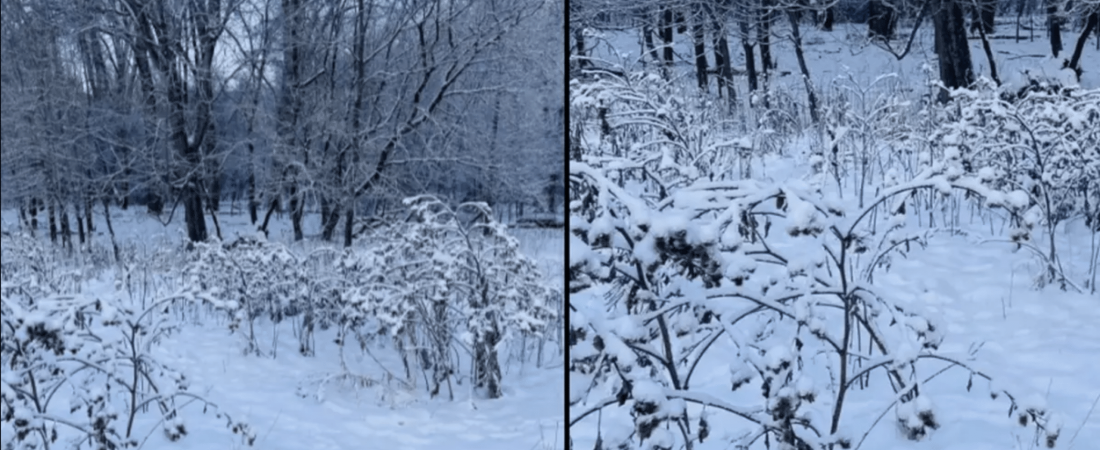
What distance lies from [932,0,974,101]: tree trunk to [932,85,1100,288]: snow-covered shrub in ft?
0.16

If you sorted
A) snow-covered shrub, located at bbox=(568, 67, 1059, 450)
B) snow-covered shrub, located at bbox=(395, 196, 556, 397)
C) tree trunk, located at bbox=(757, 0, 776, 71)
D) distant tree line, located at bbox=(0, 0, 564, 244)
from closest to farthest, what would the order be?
snow-covered shrub, located at bbox=(568, 67, 1059, 450) < tree trunk, located at bbox=(757, 0, 776, 71) < distant tree line, located at bbox=(0, 0, 564, 244) < snow-covered shrub, located at bbox=(395, 196, 556, 397)

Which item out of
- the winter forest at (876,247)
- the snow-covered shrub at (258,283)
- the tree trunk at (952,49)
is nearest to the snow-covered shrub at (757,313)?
the winter forest at (876,247)

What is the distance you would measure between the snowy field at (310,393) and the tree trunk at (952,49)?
3.38 ft

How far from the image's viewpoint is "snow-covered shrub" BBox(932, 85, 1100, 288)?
2.17 m

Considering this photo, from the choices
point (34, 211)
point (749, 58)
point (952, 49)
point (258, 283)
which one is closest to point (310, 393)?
point (258, 283)

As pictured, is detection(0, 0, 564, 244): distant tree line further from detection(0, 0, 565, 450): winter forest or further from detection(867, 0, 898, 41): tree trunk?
detection(867, 0, 898, 41): tree trunk

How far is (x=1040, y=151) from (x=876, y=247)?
0.43 metres

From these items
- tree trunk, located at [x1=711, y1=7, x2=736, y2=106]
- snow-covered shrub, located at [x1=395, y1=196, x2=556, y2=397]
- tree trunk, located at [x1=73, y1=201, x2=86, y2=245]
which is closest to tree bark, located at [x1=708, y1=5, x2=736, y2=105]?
tree trunk, located at [x1=711, y1=7, x2=736, y2=106]

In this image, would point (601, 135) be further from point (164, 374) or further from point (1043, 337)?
point (164, 374)

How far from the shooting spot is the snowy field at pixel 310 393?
2469mm

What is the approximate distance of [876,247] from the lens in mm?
2213

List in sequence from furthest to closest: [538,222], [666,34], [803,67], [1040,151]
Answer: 1. [538,222]
2. [666,34]
3. [803,67]
4. [1040,151]

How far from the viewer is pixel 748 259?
2.14 meters

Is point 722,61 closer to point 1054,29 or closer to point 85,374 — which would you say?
point 1054,29
